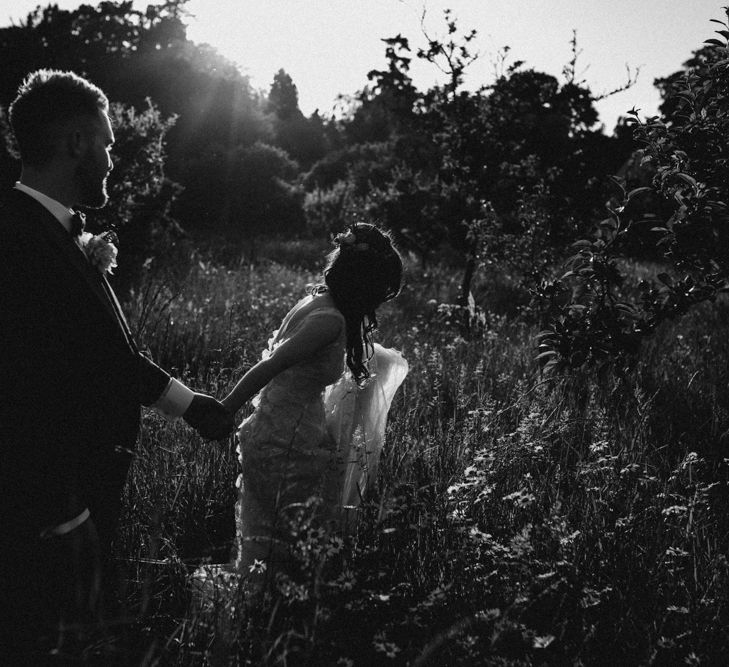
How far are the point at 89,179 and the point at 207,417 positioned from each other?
38.7 inches

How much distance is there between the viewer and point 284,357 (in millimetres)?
2355

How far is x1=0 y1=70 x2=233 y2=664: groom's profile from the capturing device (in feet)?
5.56

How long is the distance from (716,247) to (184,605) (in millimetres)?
2934

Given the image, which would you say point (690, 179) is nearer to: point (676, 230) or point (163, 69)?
point (676, 230)

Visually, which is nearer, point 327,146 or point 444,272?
point 444,272

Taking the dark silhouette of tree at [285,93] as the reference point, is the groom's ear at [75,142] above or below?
below

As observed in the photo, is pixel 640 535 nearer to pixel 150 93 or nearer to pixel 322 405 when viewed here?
pixel 322 405

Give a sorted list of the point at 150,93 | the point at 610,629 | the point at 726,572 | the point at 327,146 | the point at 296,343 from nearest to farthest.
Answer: the point at 610,629 → the point at 726,572 → the point at 296,343 → the point at 150,93 → the point at 327,146

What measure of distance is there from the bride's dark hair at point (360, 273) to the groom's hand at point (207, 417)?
2.26ft

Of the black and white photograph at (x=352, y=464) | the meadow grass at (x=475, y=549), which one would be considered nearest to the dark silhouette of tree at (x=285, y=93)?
the black and white photograph at (x=352, y=464)

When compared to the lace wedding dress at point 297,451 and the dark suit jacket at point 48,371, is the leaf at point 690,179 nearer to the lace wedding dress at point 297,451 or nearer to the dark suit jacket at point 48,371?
the lace wedding dress at point 297,451

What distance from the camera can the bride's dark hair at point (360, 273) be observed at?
2.51 meters

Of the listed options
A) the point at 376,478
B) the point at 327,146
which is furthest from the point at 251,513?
the point at 327,146

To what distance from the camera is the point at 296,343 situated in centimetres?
236
